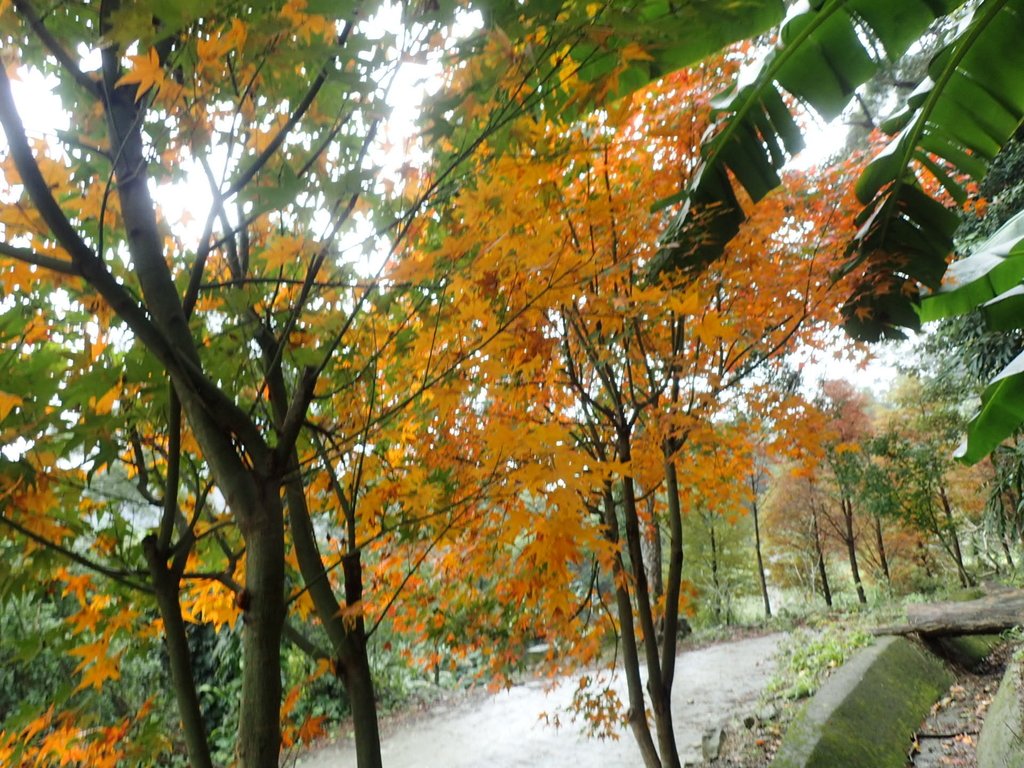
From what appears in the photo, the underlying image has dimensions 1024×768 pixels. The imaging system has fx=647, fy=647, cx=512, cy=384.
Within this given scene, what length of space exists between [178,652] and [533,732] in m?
6.86

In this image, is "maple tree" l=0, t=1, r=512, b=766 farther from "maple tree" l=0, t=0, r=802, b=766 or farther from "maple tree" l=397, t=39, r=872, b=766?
"maple tree" l=397, t=39, r=872, b=766

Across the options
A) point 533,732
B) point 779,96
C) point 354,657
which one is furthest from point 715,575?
point 354,657

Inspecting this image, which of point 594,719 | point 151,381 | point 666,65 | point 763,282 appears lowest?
point 594,719

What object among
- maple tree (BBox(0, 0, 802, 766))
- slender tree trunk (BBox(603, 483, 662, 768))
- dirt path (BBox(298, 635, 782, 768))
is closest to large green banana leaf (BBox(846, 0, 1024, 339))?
maple tree (BBox(0, 0, 802, 766))

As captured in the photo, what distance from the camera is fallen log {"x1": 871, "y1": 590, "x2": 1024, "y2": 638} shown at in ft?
20.3

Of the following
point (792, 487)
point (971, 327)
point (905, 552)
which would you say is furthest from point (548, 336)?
point (905, 552)

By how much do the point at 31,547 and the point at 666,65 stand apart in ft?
7.45

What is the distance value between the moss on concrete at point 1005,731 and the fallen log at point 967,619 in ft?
8.51

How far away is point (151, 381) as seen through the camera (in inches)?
54.7

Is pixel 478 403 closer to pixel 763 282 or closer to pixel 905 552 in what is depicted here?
pixel 763 282

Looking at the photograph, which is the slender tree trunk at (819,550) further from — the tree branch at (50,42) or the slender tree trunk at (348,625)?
the tree branch at (50,42)

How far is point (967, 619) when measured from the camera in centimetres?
656

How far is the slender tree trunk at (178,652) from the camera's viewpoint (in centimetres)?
125

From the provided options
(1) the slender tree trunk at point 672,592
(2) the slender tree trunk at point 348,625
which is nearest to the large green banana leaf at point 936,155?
(1) the slender tree trunk at point 672,592
